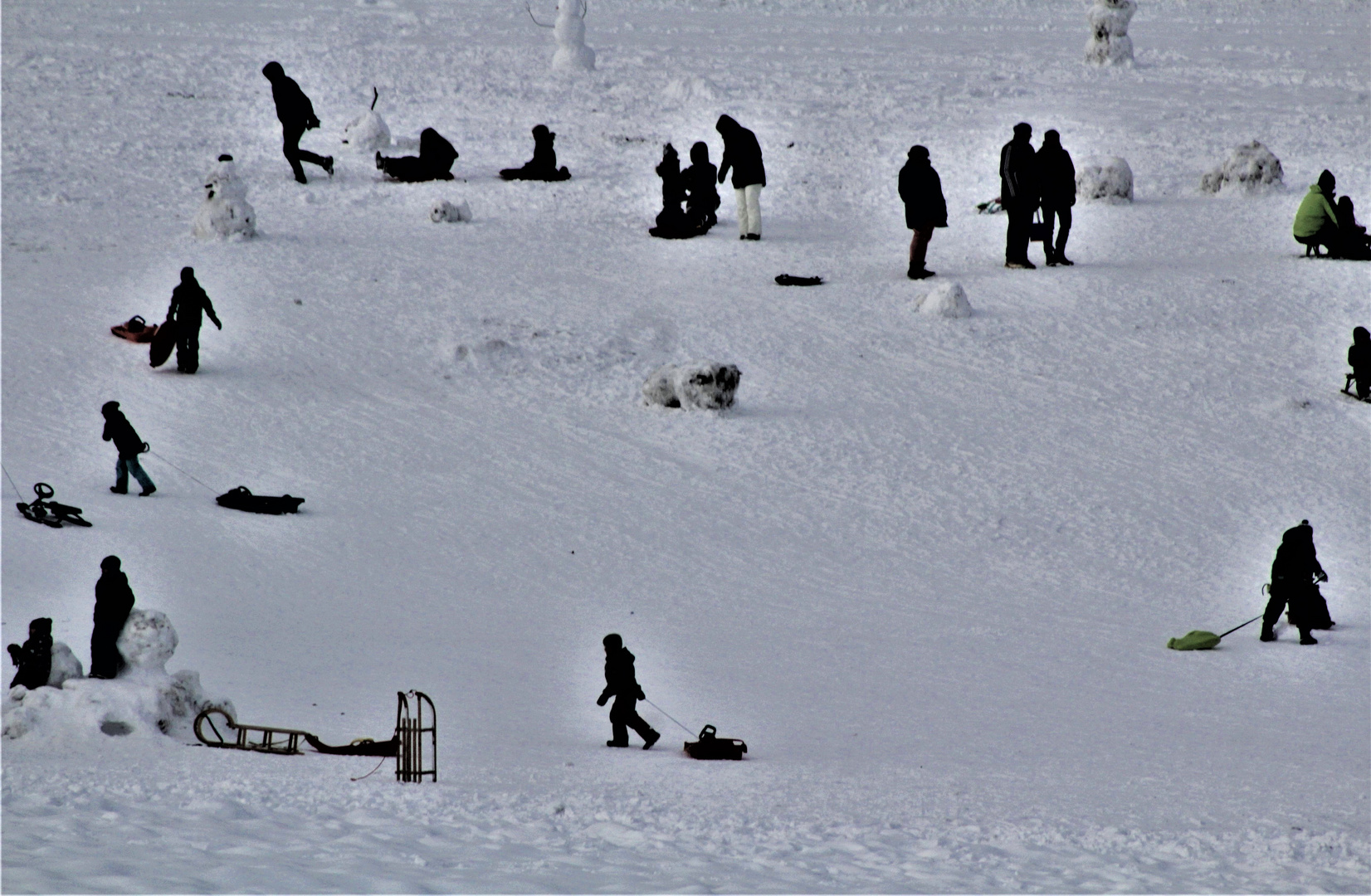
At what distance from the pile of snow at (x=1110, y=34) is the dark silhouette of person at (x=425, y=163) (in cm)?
1302

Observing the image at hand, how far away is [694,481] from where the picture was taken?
50.5 feet

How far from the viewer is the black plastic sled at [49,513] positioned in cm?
1290

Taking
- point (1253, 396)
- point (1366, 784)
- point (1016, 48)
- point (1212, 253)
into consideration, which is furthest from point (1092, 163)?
point (1366, 784)

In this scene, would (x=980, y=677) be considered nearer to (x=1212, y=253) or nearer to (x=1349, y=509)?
(x=1349, y=509)

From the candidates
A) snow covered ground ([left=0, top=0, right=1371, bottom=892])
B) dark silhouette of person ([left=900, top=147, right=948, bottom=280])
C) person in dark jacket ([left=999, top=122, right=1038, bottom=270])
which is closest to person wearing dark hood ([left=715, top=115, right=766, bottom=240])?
snow covered ground ([left=0, top=0, right=1371, bottom=892])

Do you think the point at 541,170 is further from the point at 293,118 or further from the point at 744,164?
the point at 744,164

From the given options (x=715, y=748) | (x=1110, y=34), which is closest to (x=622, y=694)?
(x=715, y=748)

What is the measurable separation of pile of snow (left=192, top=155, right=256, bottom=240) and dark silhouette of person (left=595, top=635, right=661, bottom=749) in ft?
39.6

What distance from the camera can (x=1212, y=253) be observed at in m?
21.3

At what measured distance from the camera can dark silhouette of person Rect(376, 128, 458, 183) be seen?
75.4ft

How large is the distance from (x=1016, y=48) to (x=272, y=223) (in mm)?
16009

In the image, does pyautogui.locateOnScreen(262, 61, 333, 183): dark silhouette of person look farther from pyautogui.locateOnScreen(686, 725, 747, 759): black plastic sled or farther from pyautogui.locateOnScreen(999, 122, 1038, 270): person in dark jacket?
pyautogui.locateOnScreen(686, 725, 747, 759): black plastic sled

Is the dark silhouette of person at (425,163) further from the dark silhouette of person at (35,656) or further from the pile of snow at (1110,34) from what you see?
the dark silhouette of person at (35,656)

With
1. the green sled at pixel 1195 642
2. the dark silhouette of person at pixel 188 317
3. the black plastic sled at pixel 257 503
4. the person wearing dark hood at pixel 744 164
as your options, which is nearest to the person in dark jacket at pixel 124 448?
the black plastic sled at pixel 257 503
